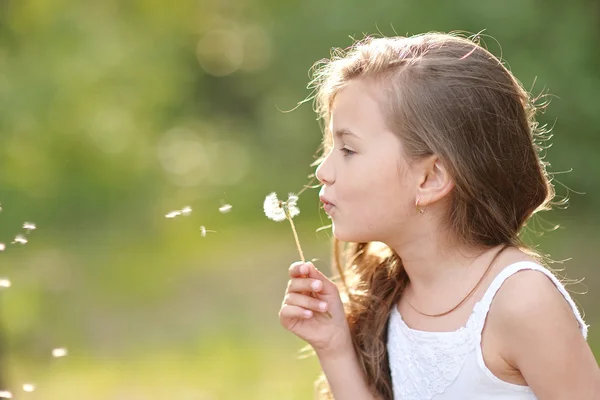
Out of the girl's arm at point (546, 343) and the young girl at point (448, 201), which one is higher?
the young girl at point (448, 201)

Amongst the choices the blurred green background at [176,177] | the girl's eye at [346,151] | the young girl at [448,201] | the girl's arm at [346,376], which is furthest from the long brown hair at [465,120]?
the blurred green background at [176,177]

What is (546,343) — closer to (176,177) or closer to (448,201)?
(448,201)

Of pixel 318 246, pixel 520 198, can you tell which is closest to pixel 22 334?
pixel 318 246

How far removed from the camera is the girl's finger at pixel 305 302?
2.41 meters

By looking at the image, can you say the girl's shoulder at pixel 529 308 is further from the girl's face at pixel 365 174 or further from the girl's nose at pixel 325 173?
the girl's nose at pixel 325 173

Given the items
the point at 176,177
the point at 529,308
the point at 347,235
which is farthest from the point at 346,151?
the point at 176,177

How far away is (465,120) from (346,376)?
0.82 meters

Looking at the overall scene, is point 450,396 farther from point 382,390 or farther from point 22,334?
point 22,334

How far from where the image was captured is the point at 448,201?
2.33 metres

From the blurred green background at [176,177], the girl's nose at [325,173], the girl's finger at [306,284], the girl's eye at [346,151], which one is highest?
the blurred green background at [176,177]

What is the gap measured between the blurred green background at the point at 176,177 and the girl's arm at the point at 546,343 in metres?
2.48

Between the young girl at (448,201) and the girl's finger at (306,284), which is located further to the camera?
the girl's finger at (306,284)

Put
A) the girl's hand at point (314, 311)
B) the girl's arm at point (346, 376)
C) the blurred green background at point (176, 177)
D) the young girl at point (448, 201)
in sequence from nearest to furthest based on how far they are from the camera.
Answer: the young girl at point (448, 201)
the girl's hand at point (314, 311)
the girl's arm at point (346, 376)
the blurred green background at point (176, 177)

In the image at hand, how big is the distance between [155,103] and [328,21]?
2.07m
